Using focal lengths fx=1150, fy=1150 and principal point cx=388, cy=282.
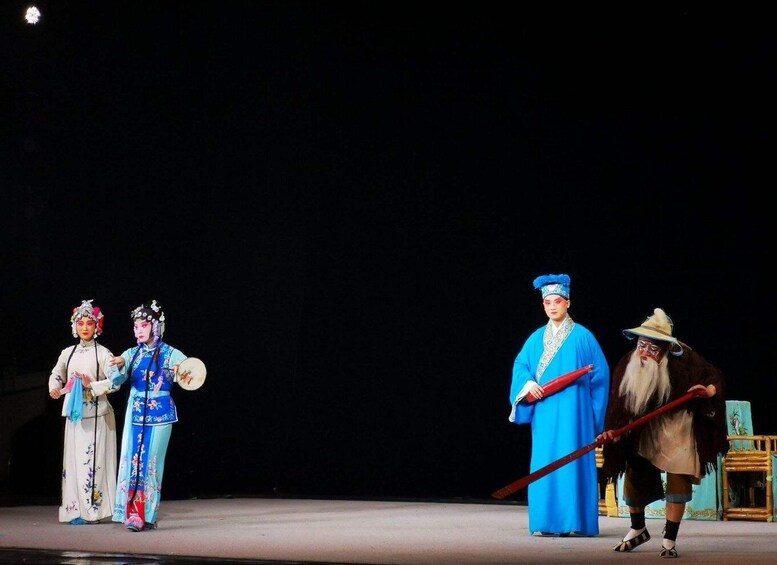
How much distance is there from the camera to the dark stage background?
21.6ft

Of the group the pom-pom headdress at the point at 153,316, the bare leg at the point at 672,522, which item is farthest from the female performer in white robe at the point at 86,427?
the bare leg at the point at 672,522

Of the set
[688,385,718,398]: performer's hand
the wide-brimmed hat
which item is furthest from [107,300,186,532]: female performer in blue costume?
[688,385,718,398]: performer's hand

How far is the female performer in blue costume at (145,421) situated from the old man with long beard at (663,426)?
219cm

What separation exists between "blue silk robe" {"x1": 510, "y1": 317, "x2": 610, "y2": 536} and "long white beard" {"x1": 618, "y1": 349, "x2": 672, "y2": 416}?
0.61 meters

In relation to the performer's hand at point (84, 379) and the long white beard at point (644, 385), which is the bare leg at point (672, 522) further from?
the performer's hand at point (84, 379)

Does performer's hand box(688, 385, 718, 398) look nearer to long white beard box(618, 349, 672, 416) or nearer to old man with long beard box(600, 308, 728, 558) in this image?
old man with long beard box(600, 308, 728, 558)

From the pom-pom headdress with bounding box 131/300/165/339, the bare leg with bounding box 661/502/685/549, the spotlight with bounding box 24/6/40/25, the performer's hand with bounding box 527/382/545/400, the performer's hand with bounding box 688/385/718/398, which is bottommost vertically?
the bare leg with bounding box 661/502/685/549

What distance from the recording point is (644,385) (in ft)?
14.6

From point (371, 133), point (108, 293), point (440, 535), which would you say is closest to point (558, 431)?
point (440, 535)

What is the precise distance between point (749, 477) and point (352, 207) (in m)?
2.92

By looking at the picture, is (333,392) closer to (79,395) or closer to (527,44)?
(79,395)

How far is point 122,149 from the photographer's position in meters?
7.55

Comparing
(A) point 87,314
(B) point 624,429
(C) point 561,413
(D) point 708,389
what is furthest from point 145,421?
(D) point 708,389

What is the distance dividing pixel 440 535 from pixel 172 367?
61.4 inches
